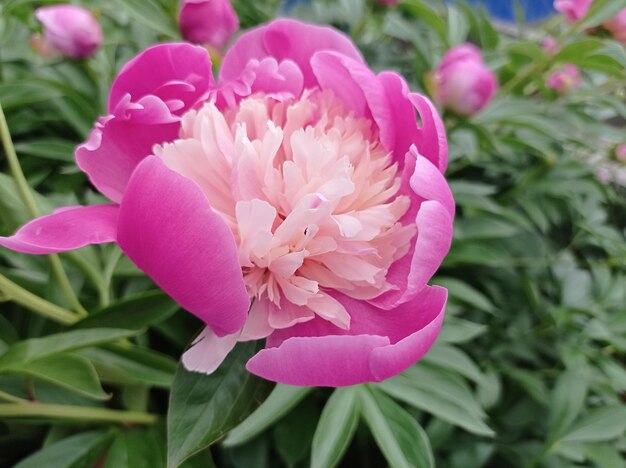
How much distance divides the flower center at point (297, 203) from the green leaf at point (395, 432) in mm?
172

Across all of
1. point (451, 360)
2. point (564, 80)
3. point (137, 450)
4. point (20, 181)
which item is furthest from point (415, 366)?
point (564, 80)

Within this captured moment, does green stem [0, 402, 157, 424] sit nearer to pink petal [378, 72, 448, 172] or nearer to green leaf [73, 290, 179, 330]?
green leaf [73, 290, 179, 330]

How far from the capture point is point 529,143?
2.35 feet

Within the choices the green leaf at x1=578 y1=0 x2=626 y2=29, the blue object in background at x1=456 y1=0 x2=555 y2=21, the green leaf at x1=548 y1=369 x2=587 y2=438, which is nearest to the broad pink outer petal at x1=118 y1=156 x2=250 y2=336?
the green leaf at x1=548 y1=369 x2=587 y2=438

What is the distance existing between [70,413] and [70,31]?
35 cm

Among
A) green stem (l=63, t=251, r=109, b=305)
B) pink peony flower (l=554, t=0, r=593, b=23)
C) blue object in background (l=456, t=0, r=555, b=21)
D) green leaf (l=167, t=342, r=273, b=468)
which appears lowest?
blue object in background (l=456, t=0, r=555, b=21)

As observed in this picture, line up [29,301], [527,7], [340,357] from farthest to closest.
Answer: [527,7] → [29,301] → [340,357]

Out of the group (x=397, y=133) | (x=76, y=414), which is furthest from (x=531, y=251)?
(x=76, y=414)

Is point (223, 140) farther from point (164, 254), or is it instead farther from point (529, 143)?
point (529, 143)

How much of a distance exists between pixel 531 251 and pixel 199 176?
0.62 metres

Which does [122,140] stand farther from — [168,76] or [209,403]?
[209,403]

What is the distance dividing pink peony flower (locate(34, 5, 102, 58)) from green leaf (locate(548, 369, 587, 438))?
23.5 inches

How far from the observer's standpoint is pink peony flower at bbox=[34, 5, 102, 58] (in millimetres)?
536

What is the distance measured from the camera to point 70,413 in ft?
1.43
